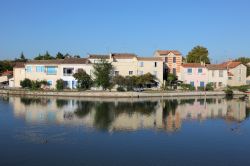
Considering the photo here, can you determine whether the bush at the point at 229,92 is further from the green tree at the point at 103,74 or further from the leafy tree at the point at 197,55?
the leafy tree at the point at 197,55

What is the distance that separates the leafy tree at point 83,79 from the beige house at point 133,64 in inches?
146

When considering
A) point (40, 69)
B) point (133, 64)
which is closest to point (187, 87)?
point (133, 64)

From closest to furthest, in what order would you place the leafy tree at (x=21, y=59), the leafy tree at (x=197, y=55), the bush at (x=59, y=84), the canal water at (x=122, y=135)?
the canal water at (x=122, y=135), the bush at (x=59, y=84), the leafy tree at (x=197, y=55), the leafy tree at (x=21, y=59)

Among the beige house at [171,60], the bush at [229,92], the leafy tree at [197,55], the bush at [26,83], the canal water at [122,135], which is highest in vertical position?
the leafy tree at [197,55]

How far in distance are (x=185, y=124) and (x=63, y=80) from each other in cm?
2479

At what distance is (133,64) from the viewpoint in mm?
48375

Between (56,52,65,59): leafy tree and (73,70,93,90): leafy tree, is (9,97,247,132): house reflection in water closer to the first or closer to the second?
(73,70,93,90): leafy tree

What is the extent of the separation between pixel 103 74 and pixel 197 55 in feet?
84.8

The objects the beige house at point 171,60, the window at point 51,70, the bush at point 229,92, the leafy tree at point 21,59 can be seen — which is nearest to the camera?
the window at point 51,70

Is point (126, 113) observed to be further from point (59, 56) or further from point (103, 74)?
point (59, 56)

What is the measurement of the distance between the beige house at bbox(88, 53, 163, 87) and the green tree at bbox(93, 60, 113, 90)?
6.33 ft

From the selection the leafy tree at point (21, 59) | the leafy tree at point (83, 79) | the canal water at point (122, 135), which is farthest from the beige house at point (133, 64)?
the leafy tree at point (21, 59)

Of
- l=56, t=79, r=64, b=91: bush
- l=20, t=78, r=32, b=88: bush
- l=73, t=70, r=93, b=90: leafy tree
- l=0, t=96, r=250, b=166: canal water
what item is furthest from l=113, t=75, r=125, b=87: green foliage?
l=20, t=78, r=32, b=88: bush

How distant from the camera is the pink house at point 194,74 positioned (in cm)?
5059
